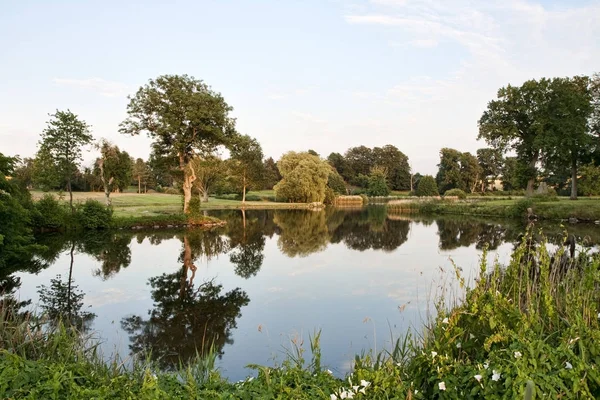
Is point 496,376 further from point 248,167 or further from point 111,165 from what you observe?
point 248,167

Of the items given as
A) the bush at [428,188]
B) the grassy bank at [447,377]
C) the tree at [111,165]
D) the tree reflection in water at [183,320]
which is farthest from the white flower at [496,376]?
the bush at [428,188]

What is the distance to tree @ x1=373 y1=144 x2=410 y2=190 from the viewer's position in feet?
316

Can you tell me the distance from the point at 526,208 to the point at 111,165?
32.9 meters

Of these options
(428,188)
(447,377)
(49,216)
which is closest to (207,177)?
(49,216)

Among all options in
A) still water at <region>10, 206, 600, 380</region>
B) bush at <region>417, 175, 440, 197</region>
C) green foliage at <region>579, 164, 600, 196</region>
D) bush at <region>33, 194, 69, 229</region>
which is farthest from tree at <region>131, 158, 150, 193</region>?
green foliage at <region>579, 164, 600, 196</region>

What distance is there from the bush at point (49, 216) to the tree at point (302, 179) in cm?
3352

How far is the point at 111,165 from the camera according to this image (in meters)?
31.3

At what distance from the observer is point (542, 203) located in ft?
109

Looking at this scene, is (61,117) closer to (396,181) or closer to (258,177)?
(258,177)

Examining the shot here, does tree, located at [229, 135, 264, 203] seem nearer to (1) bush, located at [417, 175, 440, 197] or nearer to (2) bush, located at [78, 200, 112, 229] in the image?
(2) bush, located at [78, 200, 112, 229]

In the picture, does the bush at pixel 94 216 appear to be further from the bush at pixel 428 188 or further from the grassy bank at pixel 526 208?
the bush at pixel 428 188

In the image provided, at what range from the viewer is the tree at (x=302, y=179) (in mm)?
53875

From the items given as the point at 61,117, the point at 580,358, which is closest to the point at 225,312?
the point at 580,358

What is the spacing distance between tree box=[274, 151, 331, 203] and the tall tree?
30022 mm
